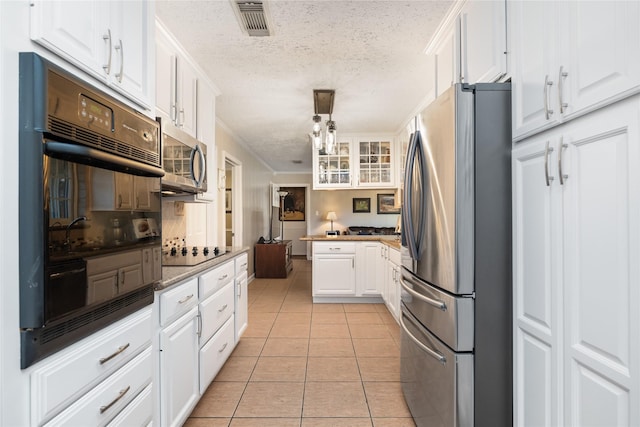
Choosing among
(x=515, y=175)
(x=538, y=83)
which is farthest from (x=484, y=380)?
(x=538, y=83)

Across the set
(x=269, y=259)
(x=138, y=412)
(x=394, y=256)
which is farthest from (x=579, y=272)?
(x=269, y=259)

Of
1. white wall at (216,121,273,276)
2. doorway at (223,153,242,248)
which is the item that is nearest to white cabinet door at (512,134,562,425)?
white wall at (216,121,273,276)

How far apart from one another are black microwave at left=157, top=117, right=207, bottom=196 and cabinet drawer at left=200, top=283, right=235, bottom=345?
76 centimetres

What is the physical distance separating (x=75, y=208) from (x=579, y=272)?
4.95 ft

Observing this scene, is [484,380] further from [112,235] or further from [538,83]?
[112,235]

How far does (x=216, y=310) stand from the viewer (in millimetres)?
2201

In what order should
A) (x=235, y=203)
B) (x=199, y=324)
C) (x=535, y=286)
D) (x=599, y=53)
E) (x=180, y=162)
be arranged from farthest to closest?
(x=235, y=203) < (x=180, y=162) < (x=199, y=324) < (x=535, y=286) < (x=599, y=53)

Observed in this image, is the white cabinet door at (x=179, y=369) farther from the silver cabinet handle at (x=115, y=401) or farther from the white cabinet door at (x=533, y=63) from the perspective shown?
the white cabinet door at (x=533, y=63)

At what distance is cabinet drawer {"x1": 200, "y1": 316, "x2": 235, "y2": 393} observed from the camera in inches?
77.3

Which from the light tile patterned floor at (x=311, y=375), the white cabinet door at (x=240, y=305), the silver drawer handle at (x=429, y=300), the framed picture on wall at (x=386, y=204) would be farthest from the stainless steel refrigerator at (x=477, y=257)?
the framed picture on wall at (x=386, y=204)

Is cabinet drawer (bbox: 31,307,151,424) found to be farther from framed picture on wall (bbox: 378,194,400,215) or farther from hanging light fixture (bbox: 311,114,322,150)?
framed picture on wall (bbox: 378,194,400,215)

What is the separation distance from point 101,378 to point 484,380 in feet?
4.75

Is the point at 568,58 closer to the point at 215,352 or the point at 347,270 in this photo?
the point at 215,352

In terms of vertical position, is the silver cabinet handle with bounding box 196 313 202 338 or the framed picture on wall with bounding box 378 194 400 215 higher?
the framed picture on wall with bounding box 378 194 400 215
